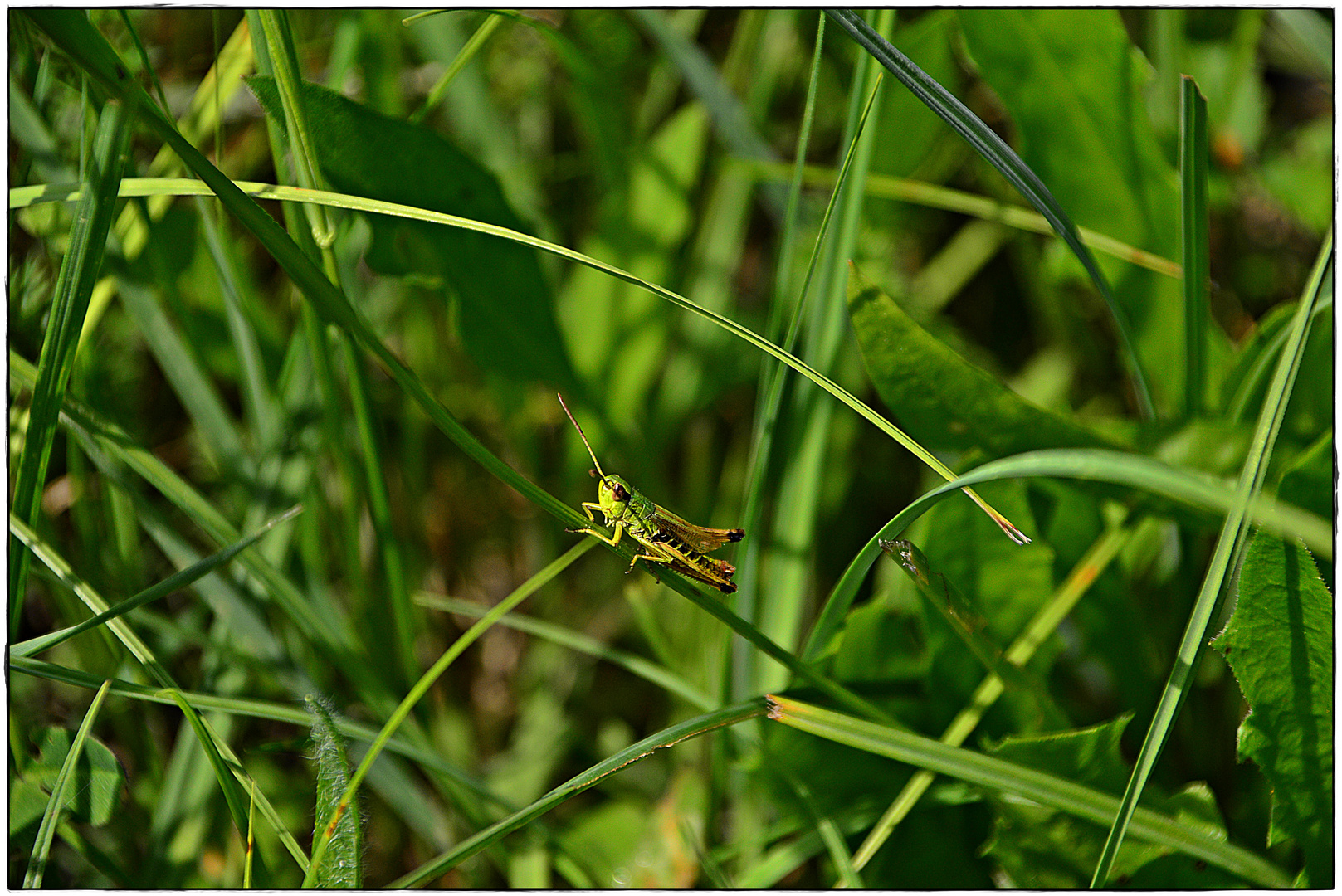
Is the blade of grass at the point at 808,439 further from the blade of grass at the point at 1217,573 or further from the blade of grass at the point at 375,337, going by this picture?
the blade of grass at the point at 1217,573

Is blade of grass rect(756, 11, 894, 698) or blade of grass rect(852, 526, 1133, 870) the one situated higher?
blade of grass rect(756, 11, 894, 698)

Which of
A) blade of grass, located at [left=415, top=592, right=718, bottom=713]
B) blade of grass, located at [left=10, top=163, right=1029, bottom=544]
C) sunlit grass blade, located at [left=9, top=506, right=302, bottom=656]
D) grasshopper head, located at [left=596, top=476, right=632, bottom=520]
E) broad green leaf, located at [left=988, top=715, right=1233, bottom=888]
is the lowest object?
broad green leaf, located at [left=988, top=715, right=1233, bottom=888]

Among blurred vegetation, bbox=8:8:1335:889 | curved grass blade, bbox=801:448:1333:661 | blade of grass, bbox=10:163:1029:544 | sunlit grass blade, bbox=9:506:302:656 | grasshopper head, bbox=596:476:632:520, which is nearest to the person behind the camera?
curved grass blade, bbox=801:448:1333:661

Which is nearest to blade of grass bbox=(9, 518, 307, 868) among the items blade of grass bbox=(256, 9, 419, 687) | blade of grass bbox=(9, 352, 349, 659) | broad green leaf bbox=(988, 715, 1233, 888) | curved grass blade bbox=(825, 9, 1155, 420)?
blade of grass bbox=(9, 352, 349, 659)

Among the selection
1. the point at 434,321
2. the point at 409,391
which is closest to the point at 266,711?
A: the point at 409,391

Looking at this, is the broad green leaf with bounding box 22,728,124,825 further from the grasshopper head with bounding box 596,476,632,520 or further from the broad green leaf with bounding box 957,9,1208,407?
the broad green leaf with bounding box 957,9,1208,407

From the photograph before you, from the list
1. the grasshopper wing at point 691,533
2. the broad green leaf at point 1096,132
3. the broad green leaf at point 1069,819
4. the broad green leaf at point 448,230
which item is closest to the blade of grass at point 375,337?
the broad green leaf at point 448,230
